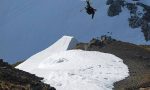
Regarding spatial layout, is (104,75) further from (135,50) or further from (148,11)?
(148,11)

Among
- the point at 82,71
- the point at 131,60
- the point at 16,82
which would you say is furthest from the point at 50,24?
the point at 16,82

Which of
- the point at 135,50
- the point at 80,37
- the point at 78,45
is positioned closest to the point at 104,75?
the point at 135,50

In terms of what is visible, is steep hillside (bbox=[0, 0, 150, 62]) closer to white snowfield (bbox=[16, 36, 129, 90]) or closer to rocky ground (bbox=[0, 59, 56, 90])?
white snowfield (bbox=[16, 36, 129, 90])

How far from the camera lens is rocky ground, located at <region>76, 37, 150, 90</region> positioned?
26422 millimetres

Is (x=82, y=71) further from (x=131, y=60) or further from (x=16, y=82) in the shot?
(x=16, y=82)

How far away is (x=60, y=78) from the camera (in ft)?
90.7

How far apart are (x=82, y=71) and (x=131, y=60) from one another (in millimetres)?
6746

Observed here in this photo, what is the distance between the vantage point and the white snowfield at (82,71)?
86.5ft

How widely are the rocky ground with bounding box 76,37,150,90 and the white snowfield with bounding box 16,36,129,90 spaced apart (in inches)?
21.9

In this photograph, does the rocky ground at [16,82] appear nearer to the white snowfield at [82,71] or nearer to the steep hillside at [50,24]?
the white snowfield at [82,71]

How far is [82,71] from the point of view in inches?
1201

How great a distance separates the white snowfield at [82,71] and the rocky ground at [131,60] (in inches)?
21.9

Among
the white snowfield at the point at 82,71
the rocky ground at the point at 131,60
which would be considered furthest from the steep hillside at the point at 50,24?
the white snowfield at the point at 82,71

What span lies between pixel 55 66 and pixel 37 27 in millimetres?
113879
